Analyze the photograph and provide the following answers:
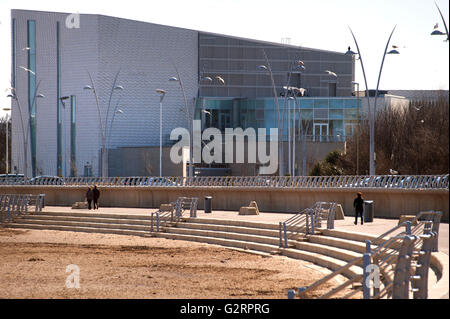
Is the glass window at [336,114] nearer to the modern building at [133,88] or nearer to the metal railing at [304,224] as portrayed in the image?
the modern building at [133,88]

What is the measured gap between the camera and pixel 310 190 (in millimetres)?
35969

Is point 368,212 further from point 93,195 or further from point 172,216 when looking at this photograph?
point 93,195

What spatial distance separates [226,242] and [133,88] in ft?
199

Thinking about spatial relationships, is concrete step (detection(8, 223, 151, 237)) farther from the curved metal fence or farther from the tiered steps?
the curved metal fence

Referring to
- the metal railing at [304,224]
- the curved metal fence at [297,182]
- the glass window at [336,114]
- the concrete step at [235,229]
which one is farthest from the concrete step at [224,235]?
the glass window at [336,114]

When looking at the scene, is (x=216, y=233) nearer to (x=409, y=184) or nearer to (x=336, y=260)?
(x=409, y=184)

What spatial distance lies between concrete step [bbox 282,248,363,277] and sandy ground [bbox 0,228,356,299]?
334mm

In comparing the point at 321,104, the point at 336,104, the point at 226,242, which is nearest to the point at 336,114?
the point at 336,104

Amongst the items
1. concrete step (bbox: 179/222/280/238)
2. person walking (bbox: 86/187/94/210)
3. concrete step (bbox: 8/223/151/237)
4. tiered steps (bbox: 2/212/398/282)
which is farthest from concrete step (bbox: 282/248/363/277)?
person walking (bbox: 86/187/94/210)

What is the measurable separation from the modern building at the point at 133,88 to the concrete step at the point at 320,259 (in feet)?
190

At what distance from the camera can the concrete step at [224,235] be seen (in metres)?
27.8

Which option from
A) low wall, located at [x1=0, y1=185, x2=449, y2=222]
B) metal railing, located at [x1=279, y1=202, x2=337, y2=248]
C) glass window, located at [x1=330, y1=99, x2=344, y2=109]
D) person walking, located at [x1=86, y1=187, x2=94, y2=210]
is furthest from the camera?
glass window, located at [x1=330, y1=99, x2=344, y2=109]

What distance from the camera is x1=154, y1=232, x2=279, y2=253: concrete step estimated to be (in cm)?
2685

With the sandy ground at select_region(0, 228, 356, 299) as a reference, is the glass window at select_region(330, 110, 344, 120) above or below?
above
